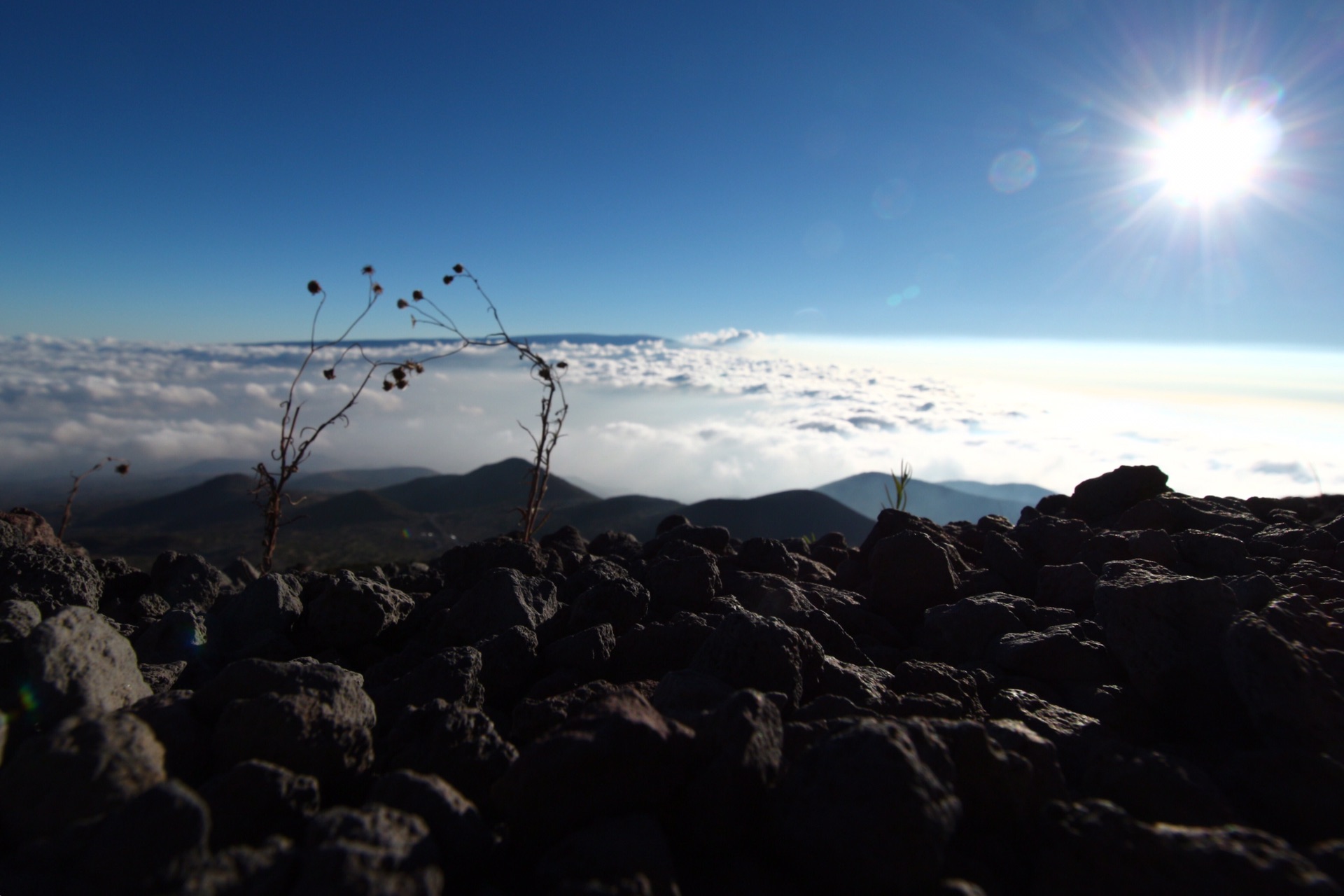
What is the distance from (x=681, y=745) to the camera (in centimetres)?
211

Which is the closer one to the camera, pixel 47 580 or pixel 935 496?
Answer: pixel 47 580

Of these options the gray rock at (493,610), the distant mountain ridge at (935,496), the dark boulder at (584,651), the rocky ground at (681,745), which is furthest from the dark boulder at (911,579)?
the distant mountain ridge at (935,496)

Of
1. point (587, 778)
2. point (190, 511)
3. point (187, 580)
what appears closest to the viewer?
point (587, 778)

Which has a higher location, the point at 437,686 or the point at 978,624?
the point at 978,624

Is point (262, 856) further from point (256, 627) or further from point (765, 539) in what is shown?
point (765, 539)

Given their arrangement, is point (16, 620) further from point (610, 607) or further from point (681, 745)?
point (681, 745)

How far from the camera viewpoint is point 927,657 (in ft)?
12.1

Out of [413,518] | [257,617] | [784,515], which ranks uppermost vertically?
[257,617]

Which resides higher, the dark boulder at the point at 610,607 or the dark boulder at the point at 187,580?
the dark boulder at the point at 610,607

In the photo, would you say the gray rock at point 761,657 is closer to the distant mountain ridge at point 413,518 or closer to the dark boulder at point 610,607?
the dark boulder at point 610,607

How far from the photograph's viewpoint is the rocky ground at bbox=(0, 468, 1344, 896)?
1721mm

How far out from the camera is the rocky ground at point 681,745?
172 cm

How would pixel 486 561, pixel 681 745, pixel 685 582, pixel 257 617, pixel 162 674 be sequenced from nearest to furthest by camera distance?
pixel 681 745
pixel 162 674
pixel 257 617
pixel 685 582
pixel 486 561

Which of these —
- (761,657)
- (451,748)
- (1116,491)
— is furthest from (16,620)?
(1116,491)
